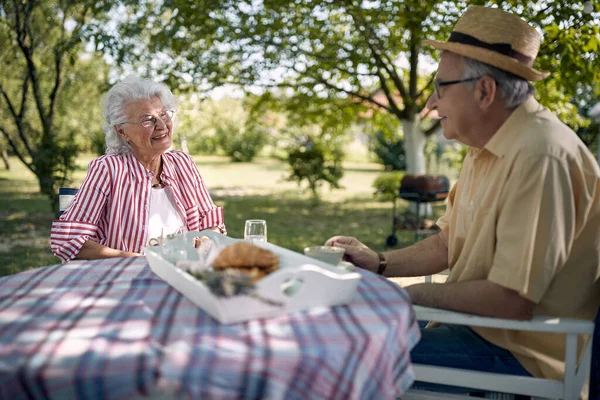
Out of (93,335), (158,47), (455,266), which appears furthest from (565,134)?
(158,47)

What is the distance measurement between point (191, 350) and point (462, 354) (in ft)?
3.82

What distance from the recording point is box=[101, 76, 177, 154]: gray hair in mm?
3189

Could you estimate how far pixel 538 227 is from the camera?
1861 millimetres

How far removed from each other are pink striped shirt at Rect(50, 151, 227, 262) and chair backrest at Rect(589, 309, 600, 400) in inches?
82.6

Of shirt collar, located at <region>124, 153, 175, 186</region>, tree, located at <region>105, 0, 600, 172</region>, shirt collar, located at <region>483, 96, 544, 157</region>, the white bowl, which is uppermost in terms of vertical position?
tree, located at <region>105, 0, 600, 172</region>

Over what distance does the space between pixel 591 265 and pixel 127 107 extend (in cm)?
238

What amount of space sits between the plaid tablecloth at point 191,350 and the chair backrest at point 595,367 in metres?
0.61

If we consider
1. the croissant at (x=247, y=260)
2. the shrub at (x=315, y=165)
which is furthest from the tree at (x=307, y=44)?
the croissant at (x=247, y=260)

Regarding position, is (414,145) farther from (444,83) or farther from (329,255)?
(329,255)

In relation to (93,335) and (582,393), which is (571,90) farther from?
(93,335)

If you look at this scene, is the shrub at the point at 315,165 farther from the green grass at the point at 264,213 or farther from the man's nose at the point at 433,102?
the man's nose at the point at 433,102

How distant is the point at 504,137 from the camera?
6.89 ft

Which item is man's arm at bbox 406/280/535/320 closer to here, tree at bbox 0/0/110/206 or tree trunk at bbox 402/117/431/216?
Answer: tree at bbox 0/0/110/206

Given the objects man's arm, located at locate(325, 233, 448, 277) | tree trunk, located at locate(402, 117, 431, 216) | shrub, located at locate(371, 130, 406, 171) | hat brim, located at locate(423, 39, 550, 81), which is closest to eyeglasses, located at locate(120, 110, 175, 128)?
man's arm, located at locate(325, 233, 448, 277)
